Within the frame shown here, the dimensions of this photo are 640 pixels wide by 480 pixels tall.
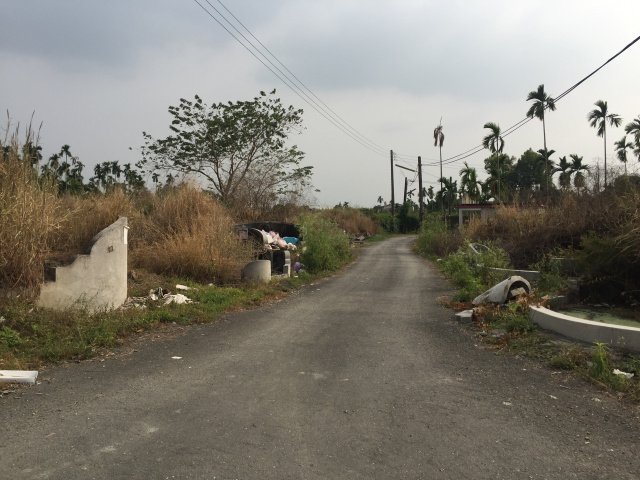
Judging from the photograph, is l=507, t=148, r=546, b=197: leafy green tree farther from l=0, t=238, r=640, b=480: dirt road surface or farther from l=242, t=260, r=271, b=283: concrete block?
l=0, t=238, r=640, b=480: dirt road surface

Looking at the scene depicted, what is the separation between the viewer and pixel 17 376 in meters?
5.19

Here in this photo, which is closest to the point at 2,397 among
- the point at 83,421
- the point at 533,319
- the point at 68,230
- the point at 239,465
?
the point at 83,421

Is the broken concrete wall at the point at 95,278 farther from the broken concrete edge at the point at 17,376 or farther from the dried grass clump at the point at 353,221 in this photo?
the dried grass clump at the point at 353,221

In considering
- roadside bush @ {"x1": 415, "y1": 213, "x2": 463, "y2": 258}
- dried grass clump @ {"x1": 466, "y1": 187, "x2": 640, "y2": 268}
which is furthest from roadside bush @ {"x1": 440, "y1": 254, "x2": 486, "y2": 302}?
roadside bush @ {"x1": 415, "y1": 213, "x2": 463, "y2": 258}

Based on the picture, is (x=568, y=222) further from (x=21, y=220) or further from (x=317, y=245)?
(x=21, y=220)

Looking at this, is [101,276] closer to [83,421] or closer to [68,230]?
[68,230]

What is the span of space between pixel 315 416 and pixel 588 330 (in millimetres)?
4198

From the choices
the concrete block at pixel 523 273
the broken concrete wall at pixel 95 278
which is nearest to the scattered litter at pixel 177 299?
the broken concrete wall at pixel 95 278

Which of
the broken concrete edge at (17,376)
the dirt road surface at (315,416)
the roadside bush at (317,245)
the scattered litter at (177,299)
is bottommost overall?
the dirt road surface at (315,416)

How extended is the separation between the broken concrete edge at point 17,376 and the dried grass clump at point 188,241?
6.44 metres

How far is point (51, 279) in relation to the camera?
751 cm

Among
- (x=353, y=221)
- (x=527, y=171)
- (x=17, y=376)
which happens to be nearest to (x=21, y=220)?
(x=17, y=376)

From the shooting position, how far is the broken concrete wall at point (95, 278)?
7.55 m

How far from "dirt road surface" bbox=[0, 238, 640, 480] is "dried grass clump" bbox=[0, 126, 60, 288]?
2.12m
